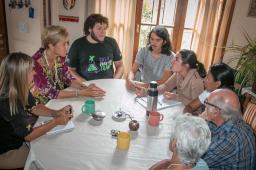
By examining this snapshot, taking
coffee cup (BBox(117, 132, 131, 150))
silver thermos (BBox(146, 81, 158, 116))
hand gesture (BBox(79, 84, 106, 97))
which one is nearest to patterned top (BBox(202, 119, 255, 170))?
coffee cup (BBox(117, 132, 131, 150))

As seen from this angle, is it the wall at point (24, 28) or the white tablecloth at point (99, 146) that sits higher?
the wall at point (24, 28)

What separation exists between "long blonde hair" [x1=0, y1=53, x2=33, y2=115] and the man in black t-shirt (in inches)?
44.7

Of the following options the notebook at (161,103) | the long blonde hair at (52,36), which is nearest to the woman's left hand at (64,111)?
the notebook at (161,103)

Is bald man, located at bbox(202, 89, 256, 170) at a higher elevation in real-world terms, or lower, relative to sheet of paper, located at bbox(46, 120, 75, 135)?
higher

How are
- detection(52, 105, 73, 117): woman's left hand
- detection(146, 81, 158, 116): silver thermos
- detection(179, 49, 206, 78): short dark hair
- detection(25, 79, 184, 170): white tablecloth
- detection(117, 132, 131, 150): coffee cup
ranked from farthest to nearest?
detection(179, 49, 206, 78): short dark hair
detection(146, 81, 158, 116): silver thermos
detection(52, 105, 73, 117): woman's left hand
detection(117, 132, 131, 150): coffee cup
detection(25, 79, 184, 170): white tablecloth

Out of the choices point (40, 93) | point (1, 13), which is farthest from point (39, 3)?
point (40, 93)

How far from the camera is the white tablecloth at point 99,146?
4.37ft

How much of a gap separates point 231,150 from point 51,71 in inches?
62.1

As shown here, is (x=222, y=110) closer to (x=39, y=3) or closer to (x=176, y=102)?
(x=176, y=102)

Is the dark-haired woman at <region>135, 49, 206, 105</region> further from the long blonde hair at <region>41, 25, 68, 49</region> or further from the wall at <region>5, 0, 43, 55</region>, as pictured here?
the wall at <region>5, 0, 43, 55</region>

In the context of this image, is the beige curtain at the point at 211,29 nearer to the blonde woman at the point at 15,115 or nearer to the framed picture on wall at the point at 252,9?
the framed picture on wall at the point at 252,9

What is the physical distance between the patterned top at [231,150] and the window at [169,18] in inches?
97.5

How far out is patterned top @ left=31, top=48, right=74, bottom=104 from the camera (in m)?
2.15

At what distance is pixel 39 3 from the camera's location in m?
3.39
